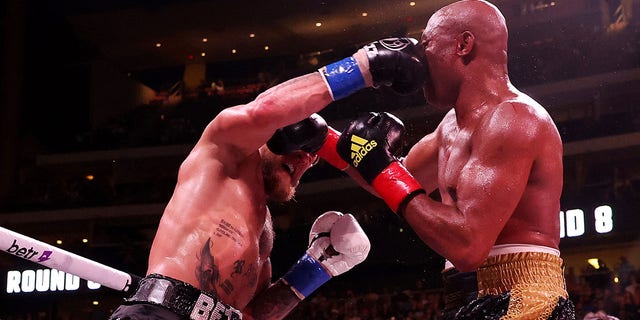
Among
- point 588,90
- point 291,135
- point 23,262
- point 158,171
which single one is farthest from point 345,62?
point 158,171

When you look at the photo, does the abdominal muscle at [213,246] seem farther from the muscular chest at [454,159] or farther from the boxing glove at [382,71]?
the muscular chest at [454,159]

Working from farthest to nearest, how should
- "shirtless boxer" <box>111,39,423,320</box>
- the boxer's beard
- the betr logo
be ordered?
the betr logo
the boxer's beard
"shirtless boxer" <box>111,39,423,320</box>

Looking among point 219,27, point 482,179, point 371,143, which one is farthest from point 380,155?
point 219,27

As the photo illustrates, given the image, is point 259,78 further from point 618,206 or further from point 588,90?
point 618,206

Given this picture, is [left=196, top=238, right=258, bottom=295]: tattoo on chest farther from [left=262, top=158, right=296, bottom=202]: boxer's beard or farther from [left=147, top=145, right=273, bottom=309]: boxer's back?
[left=262, top=158, right=296, bottom=202]: boxer's beard

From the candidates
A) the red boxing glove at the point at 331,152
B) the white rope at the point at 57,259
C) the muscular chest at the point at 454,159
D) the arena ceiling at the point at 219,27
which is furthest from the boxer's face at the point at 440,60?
the arena ceiling at the point at 219,27

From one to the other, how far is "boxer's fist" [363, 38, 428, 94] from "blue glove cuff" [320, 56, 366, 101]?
1.9 inches

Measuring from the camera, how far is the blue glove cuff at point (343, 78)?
7.79 feet

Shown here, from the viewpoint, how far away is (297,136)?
2488 millimetres

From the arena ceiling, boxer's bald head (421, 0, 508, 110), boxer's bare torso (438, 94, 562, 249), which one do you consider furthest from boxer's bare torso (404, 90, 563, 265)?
the arena ceiling

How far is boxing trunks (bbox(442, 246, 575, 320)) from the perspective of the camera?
6.85 feet

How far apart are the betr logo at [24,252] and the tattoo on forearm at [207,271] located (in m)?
1.01

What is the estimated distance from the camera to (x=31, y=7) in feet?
56.5

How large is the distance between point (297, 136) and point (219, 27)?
1431cm
